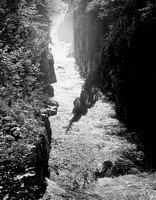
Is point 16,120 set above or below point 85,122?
above

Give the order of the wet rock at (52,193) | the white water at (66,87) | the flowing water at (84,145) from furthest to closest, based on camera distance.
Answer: the white water at (66,87) < the flowing water at (84,145) < the wet rock at (52,193)

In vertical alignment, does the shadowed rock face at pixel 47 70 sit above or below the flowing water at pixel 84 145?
above

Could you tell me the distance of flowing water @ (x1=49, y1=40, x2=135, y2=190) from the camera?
30.8 feet

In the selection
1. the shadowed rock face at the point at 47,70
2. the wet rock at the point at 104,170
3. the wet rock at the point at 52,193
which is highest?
the shadowed rock face at the point at 47,70

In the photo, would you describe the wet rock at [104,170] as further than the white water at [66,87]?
No

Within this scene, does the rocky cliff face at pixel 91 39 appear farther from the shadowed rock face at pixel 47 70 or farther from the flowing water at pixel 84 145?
the flowing water at pixel 84 145

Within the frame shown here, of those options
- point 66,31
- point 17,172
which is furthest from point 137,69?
point 66,31

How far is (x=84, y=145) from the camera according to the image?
11922 mm

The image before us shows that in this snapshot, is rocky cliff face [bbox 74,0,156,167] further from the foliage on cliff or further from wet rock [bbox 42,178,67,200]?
the foliage on cliff

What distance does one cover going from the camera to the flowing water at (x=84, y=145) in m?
9.40

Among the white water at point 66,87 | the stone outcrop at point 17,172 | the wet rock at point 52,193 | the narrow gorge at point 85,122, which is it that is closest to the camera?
the stone outcrop at point 17,172

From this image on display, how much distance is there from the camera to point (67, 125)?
1498cm

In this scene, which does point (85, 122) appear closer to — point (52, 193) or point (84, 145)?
point (84, 145)

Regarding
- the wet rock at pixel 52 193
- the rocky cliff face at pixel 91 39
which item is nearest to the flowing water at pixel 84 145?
the wet rock at pixel 52 193
